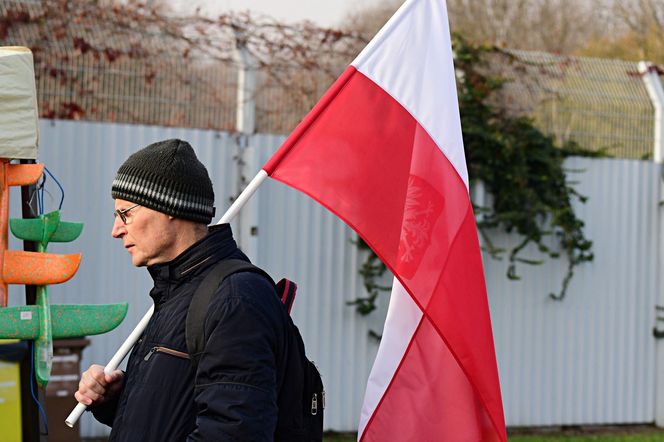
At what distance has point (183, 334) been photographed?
9.14 ft

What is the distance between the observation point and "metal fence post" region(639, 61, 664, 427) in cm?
934

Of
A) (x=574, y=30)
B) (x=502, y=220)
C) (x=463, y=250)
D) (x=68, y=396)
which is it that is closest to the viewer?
(x=463, y=250)

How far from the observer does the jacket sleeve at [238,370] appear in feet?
8.47

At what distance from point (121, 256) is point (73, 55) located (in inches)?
59.1

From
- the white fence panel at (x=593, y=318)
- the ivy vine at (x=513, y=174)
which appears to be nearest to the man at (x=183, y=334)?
the ivy vine at (x=513, y=174)

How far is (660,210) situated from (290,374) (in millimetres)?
7266

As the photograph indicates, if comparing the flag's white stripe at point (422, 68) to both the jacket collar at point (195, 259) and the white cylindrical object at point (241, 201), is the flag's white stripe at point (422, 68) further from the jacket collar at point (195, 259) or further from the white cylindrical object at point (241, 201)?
the jacket collar at point (195, 259)

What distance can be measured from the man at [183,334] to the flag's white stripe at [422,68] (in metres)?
1.22

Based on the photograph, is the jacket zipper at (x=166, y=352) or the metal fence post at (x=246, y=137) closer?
the jacket zipper at (x=166, y=352)

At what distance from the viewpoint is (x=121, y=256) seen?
297 inches

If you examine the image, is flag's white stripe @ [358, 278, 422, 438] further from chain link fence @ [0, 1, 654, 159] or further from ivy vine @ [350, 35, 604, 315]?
ivy vine @ [350, 35, 604, 315]

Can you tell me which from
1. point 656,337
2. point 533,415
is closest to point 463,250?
point 533,415

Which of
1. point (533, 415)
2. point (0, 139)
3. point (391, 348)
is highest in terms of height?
point (0, 139)

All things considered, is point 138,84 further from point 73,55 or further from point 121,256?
point 121,256
